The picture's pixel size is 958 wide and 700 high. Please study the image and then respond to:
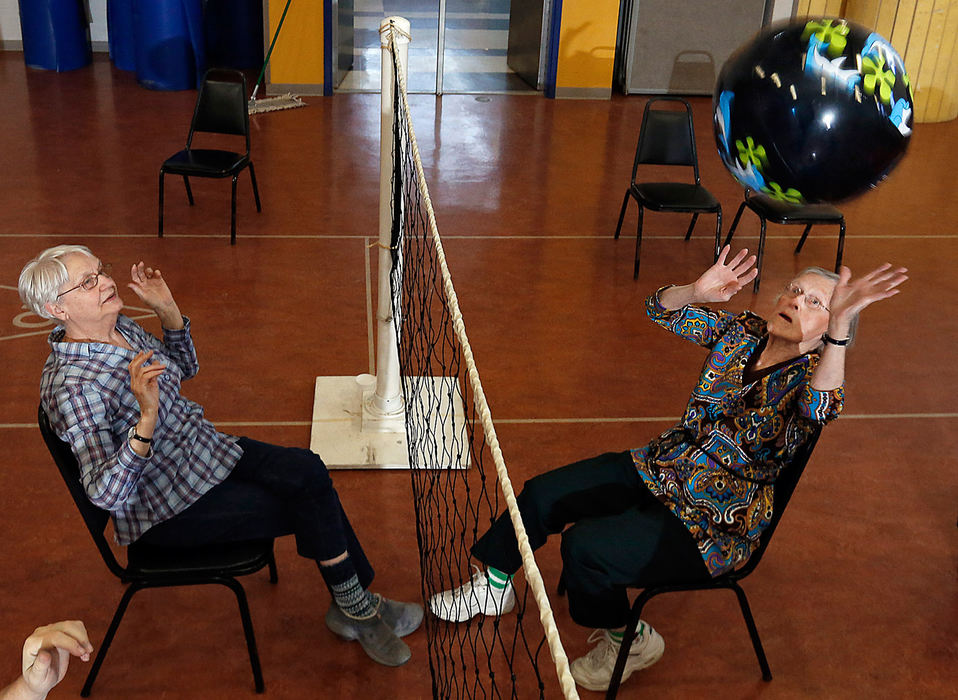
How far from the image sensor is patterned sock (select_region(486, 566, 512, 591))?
291cm

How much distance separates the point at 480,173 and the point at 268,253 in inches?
84.1

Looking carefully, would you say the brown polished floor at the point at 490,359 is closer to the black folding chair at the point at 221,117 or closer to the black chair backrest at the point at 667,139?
the black folding chair at the point at 221,117

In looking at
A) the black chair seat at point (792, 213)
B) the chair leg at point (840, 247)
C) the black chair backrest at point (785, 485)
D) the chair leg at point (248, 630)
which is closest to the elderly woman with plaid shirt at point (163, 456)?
the chair leg at point (248, 630)

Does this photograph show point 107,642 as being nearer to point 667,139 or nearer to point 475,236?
point 475,236

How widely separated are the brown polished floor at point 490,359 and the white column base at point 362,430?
0.29ft

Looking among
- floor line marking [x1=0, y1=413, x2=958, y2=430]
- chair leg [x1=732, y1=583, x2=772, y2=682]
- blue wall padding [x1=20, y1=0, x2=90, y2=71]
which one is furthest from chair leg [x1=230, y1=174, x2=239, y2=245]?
blue wall padding [x1=20, y1=0, x2=90, y2=71]

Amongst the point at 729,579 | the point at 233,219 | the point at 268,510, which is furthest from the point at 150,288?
the point at 233,219

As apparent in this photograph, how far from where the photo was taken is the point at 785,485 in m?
2.57

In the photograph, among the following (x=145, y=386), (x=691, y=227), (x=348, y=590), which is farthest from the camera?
(x=691, y=227)

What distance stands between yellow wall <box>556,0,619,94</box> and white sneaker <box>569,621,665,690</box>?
7.37 m

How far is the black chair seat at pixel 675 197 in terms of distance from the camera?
536 centimetres

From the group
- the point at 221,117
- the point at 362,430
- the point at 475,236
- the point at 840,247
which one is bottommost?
the point at 475,236

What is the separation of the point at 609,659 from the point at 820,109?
1621mm

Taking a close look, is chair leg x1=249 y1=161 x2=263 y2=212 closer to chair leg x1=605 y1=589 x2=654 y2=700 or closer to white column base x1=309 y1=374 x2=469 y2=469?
white column base x1=309 y1=374 x2=469 y2=469
